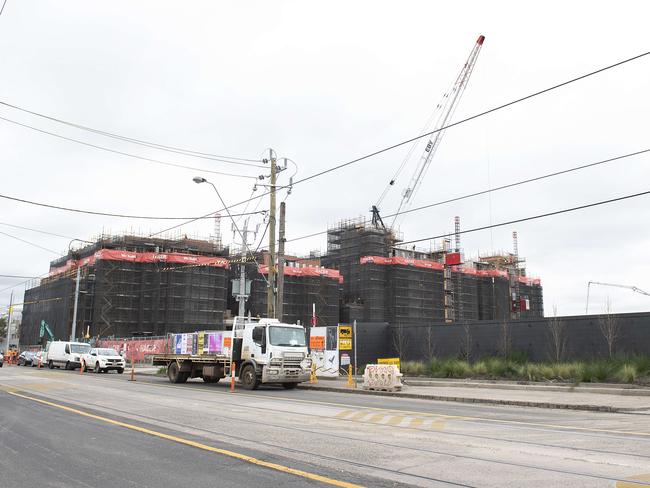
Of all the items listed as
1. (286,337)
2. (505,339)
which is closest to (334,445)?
(286,337)

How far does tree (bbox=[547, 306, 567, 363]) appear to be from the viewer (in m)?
24.4

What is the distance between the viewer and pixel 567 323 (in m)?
24.4

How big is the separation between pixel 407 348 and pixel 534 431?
808 inches

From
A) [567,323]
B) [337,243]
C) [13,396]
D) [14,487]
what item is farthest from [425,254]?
[14,487]

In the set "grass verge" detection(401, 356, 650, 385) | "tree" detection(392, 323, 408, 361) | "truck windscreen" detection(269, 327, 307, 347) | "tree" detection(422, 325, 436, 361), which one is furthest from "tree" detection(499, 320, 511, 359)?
"truck windscreen" detection(269, 327, 307, 347)

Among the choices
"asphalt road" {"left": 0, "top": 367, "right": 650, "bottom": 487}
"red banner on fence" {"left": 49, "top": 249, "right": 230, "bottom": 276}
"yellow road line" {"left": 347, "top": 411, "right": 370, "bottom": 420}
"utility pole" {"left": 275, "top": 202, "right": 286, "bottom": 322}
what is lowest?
"yellow road line" {"left": 347, "top": 411, "right": 370, "bottom": 420}

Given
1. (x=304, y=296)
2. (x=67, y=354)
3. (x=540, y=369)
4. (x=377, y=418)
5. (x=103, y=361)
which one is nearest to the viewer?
(x=377, y=418)

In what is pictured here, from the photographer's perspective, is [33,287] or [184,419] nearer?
[184,419]

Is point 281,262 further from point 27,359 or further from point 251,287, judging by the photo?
point 251,287

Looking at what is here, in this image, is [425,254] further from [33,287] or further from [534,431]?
[534,431]

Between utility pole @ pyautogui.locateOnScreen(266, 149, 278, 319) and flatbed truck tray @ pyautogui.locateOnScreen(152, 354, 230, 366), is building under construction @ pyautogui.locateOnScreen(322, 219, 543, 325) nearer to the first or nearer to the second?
utility pole @ pyautogui.locateOnScreen(266, 149, 278, 319)

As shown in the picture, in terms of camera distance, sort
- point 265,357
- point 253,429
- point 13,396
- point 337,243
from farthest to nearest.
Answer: point 337,243 < point 265,357 < point 13,396 < point 253,429

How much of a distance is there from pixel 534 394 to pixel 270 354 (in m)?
9.84

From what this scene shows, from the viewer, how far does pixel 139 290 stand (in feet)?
213
